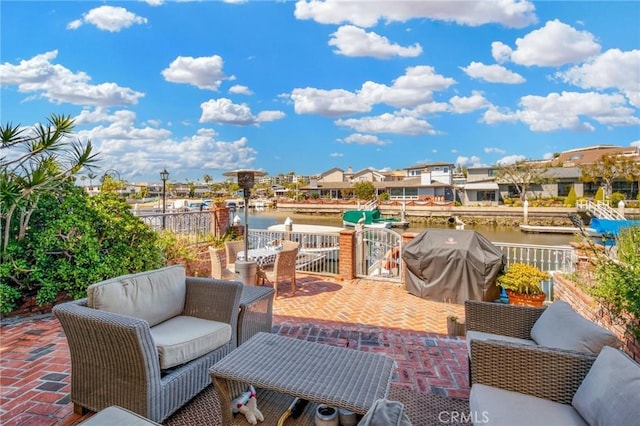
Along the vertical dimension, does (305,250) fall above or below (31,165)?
below

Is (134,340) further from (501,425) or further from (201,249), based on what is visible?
(201,249)

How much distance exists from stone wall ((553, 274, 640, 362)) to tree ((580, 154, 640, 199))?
88.9 ft

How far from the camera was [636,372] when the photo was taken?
1387 mm

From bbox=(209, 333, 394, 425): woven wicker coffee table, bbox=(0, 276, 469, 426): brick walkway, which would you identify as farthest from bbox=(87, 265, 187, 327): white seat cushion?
bbox=(209, 333, 394, 425): woven wicker coffee table

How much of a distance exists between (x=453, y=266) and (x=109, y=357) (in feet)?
16.2

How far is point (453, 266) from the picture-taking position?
5.40 metres

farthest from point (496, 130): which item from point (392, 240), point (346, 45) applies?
point (392, 240)

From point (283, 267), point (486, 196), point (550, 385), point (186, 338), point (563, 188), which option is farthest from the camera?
point (486, 196)

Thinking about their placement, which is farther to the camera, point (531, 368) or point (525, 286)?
point (525, 286)

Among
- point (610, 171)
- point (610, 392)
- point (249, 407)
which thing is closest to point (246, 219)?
point (249, 407)

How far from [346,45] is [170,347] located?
10201 mm

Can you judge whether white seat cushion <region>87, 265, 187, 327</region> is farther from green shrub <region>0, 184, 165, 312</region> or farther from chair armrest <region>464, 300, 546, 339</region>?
chair armrest <region>464, 300, 546, 339</region>

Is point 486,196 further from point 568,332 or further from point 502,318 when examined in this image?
point 568,332

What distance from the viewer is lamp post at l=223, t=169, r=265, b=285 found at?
5016 millimetres
